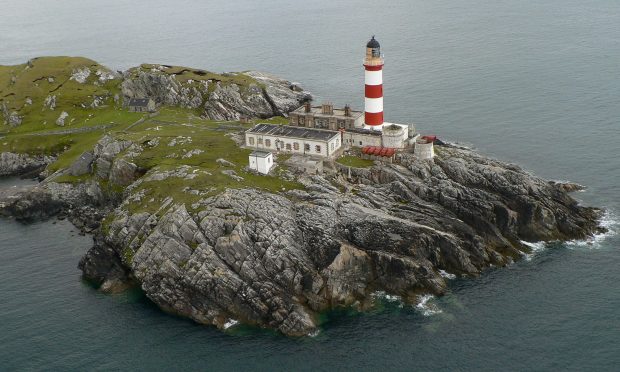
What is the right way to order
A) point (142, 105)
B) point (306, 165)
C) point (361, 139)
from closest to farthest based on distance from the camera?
point (306, 165) < point (361, 139) < point (142, 105)

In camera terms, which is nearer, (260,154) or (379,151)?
(260,154)

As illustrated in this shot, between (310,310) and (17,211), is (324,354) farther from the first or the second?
(17,211)

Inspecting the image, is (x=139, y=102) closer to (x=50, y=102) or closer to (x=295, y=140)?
(x=50, y=102)

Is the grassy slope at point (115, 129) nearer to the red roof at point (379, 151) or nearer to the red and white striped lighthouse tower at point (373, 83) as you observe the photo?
the red roof at point (379, 151)

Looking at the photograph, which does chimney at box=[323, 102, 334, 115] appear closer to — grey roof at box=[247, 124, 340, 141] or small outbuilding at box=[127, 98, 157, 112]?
grey roof at box=[247, 124, 340, 141]

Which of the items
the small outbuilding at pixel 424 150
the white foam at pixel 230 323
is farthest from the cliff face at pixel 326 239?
the small outbuilding at pixel 424 150

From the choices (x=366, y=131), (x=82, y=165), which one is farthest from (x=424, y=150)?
(x=82, y=165)

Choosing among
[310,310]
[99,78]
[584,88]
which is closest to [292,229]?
[310,310]
